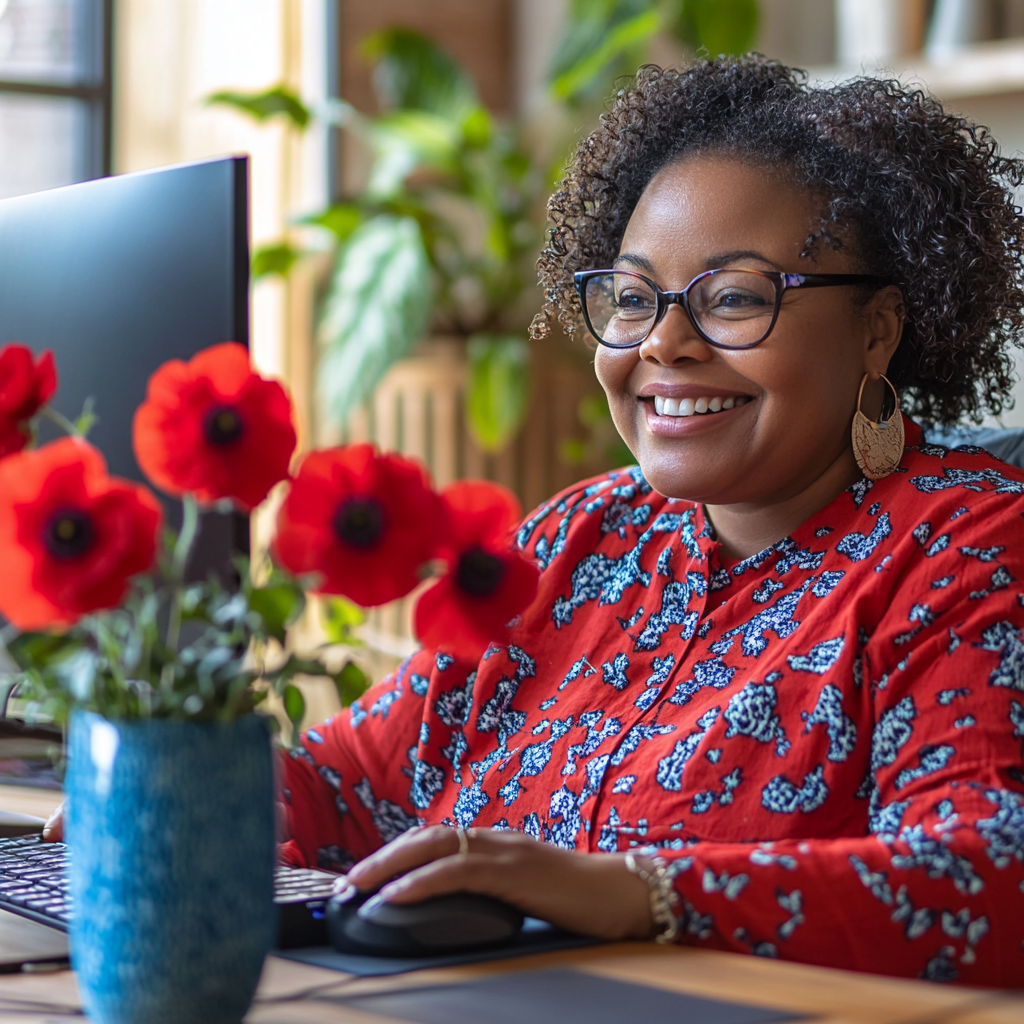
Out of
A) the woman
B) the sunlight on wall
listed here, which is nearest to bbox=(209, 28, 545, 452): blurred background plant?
the sunlight on wall

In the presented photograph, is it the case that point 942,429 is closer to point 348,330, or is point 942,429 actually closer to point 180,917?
point 180,917

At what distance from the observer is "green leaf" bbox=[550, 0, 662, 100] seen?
10.5 ft

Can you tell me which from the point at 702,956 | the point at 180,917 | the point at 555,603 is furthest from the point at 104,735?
the point at 555,603

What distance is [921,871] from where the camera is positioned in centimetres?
91

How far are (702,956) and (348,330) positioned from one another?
246 cm

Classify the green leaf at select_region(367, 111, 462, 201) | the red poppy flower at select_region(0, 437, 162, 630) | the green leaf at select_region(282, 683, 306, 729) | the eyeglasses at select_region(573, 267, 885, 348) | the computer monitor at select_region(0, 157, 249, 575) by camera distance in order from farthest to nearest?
1. the green leaf at select_region(367, 111, 462, 201)
2. the eyeglasses at select_region(573, 267, 885, 348)
3. the computer monitor at select_region(0, 157, 249, 575)
4. the green leaf at select_region(282, 683, 306, 729)
5. the red poppy flower at select_region(0, 437, 162, 630)

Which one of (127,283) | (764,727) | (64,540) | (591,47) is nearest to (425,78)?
(591,47)

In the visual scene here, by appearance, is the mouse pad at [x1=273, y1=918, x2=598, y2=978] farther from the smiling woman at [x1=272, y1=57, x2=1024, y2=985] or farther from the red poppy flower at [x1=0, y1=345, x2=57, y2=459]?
the red poppy flower at [x1=0, y1=345, x2=57, y2=459]

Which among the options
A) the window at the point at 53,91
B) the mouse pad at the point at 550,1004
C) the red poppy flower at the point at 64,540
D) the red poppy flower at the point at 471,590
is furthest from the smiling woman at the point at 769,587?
the window at the point at 53,91

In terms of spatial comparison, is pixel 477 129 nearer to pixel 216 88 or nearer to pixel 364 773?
pixel 216 88

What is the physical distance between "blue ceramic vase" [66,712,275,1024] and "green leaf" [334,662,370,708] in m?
0.06

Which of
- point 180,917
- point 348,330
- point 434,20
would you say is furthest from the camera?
point 434,20

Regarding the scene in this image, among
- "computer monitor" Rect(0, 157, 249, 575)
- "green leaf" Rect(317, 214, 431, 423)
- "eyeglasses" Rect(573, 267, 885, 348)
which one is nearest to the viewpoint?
"computer monitor" Rect(0, 157, 249, 575)

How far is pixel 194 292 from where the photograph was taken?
1.08m
